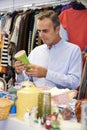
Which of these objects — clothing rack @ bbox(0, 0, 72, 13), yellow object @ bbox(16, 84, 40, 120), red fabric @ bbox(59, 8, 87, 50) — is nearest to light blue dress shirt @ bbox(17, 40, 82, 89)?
yellow object @ bbox(16, 84, 40, 120)

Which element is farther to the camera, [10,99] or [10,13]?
[10,13]

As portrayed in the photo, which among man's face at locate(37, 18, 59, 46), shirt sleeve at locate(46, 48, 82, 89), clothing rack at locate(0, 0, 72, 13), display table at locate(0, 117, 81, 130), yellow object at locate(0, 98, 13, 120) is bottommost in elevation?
display table at locate(0, 117, 81, 130)

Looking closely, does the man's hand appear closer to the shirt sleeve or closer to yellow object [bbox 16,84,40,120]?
the shirt sleeve

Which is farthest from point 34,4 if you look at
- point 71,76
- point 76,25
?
point 71,76

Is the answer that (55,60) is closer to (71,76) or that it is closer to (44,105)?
(71,76)

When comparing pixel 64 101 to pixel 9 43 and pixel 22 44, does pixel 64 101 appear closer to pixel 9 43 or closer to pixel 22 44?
pixel 22 44

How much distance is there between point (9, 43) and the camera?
13.0 ft

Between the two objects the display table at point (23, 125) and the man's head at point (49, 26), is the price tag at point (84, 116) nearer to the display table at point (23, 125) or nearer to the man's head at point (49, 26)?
the display table at point (23, 125)

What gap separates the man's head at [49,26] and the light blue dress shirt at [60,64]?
85 mm

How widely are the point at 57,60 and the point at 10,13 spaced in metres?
1.97

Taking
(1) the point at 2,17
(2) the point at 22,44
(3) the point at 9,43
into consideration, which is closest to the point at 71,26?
(2) the point at 22,44

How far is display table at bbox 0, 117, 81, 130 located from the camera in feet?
4.56

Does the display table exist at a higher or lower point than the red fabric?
lower

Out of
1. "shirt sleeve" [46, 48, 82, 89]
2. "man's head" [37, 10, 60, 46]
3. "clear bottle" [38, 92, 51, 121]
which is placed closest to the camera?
"clear bottle" [38, 92, 51, 121]
